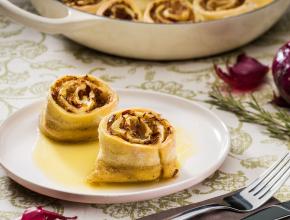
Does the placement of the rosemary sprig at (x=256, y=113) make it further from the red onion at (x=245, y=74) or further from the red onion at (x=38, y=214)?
the red onion at (x=38, y=214)

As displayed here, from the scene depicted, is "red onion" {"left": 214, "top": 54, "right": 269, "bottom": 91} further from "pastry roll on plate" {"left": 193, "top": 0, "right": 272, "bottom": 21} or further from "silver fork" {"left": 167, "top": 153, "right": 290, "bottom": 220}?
"silver fork" {"left": 167, "top": 153, "right": 290, "bottom": 220}

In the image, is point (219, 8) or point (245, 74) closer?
point (245, 74)

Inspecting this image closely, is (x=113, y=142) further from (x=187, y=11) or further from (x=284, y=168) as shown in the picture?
(x=187, y=11)

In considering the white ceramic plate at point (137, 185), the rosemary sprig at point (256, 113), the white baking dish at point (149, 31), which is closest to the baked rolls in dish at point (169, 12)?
the white baking dish at point (149, 31)

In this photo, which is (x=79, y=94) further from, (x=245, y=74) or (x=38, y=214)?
(x=245, y=74)

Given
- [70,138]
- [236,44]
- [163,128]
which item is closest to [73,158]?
[70,138]

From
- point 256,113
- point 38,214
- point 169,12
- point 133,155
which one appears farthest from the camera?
point 169,12

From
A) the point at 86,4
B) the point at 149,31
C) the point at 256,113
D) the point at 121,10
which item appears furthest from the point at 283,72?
the point at 86,4
